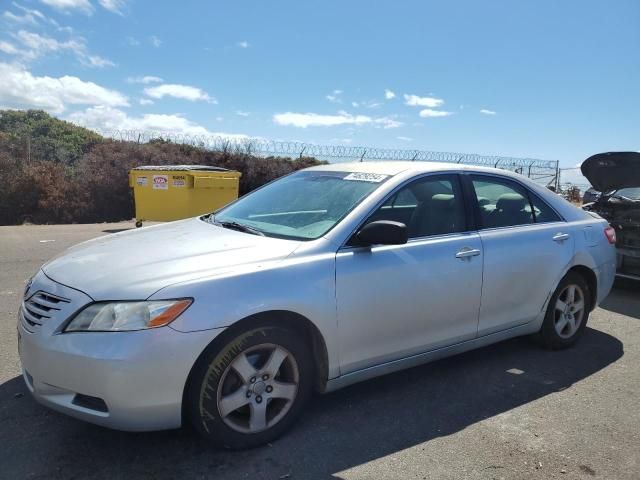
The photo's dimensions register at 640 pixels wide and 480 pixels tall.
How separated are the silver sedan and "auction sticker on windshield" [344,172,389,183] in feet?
0.06

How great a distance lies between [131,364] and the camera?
8.20 ft

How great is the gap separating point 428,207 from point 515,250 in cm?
82

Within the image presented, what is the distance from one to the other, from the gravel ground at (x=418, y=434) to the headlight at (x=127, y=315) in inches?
29.8

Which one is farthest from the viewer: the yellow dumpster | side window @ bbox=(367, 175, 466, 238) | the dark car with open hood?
the yellow dumpster

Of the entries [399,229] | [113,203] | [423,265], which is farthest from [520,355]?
[113,203]

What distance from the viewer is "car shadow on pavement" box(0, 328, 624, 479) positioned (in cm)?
273

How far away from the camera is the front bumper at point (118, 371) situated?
2508 millimetres

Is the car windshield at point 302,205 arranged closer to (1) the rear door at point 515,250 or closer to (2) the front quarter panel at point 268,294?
(2) the front quarter panel at point 268,294

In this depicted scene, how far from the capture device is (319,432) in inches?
124

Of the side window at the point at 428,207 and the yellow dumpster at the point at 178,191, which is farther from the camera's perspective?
the yellow dumpster at the point at 178,191

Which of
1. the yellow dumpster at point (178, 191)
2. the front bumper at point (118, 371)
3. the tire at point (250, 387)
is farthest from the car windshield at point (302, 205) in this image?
the yellow dumpster at point (178, 191)

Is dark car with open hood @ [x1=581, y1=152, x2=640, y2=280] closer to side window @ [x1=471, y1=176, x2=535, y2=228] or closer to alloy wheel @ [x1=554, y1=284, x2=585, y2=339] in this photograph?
alloy wheel @ [x1=554, y1=284, x2=585, y2=339]

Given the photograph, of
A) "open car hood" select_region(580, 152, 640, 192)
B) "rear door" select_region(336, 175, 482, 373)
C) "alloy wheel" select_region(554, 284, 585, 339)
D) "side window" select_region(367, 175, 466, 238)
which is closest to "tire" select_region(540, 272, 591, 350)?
"alloy wheel" select_region(554, 284, 585, 339)

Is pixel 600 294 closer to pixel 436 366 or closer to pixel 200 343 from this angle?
pixel 436 366
